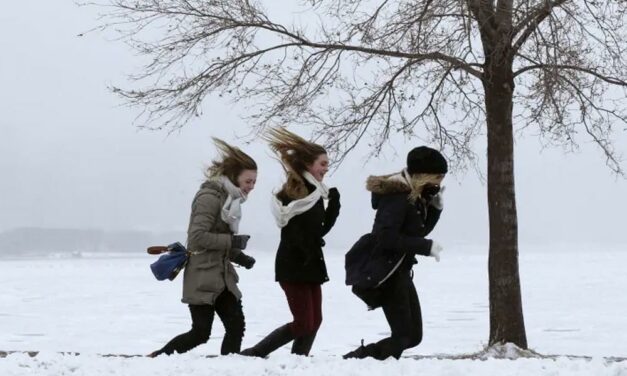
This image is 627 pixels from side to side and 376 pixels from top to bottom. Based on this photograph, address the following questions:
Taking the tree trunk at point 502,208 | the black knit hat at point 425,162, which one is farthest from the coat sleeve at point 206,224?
the tree trunk at point 502,208

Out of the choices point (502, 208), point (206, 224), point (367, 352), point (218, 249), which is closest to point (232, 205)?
point (206, 224)

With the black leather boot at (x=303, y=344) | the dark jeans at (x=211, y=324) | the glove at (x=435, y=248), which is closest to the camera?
the glove at (x=435, y=248)

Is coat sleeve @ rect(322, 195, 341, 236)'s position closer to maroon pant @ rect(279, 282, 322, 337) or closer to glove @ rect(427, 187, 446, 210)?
maroon pant @ rect(279, 282, 322, 337)

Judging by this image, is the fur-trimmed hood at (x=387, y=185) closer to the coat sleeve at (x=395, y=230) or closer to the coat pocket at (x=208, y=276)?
the coat sleeve at (x=395, y=230)

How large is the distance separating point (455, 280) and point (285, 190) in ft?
90.0

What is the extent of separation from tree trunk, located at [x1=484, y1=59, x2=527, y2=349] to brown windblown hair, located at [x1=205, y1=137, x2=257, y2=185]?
4.29m

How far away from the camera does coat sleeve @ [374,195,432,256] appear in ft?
22.1

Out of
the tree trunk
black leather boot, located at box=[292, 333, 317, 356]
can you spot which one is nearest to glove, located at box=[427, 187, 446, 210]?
black leather boot, located at box=[292, 333, 317, 356]

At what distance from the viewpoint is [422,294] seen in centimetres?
2641

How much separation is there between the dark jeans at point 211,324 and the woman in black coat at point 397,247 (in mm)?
1029

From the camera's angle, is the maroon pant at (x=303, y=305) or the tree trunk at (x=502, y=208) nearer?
the maroon pant at (x=303, y=305)

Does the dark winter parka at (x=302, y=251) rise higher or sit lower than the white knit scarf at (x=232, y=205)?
lower

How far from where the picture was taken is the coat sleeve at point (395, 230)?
6742 millimetres

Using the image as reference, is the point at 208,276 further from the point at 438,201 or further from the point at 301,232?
the point at 438,201
